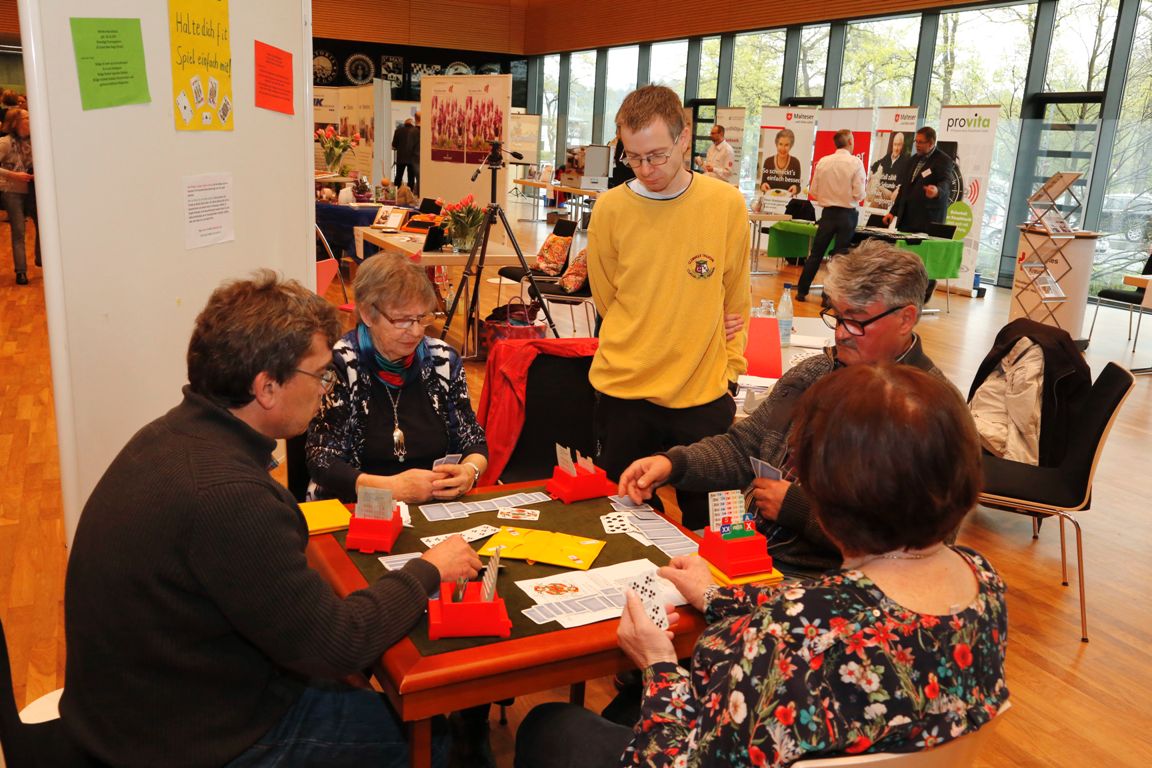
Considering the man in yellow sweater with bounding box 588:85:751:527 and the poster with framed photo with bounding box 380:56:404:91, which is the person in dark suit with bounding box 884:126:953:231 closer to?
the man in yellow sweater with bounding box 588:85:751:527

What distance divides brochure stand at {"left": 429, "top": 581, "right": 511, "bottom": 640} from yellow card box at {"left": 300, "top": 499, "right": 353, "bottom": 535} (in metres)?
0.47

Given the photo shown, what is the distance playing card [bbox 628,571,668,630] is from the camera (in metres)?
1.49

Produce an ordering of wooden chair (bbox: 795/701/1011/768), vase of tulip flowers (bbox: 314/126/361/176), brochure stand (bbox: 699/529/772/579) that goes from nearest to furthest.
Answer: wooden chair (bbox: 795/701/1011/768), brochure stand (bbox: 699/529/772/579), vase of tulip flowers (bbox: 314/126/361/176)

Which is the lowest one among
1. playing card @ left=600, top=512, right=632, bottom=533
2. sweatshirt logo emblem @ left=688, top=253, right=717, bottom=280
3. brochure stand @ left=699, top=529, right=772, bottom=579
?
playing card @ left=600, top=512, right=632, bottom=533

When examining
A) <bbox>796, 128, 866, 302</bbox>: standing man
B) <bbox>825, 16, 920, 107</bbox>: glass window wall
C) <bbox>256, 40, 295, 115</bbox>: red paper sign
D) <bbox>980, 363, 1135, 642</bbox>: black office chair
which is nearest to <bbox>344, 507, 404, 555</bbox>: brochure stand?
<bbox>256, 40, 295, 115</bbox>: red paper sign

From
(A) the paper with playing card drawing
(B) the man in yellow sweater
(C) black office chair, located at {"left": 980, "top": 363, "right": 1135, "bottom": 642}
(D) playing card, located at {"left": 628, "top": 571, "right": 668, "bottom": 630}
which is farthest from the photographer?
(C) black office chair, located at {"left": 980, "top": 363, "right": 1135, "bottom": 642}

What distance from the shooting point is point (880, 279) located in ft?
7.11

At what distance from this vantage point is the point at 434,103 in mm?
10875

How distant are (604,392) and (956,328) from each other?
659 centimetres

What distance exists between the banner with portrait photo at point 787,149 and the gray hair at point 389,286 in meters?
10.0

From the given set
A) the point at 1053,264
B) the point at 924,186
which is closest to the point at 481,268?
the point at 1053,264

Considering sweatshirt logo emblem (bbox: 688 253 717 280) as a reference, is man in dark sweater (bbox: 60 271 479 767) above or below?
below

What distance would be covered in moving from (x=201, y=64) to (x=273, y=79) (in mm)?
479

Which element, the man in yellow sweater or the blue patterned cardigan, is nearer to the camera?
the blue patterned cardigan
